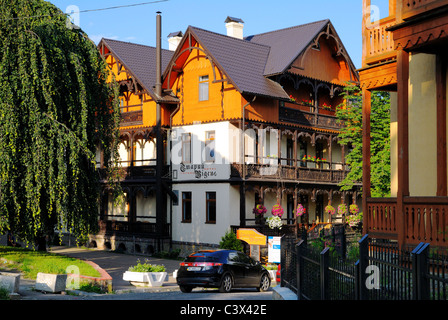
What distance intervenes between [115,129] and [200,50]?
11749mm

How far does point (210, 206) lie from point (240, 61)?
27.7 feet

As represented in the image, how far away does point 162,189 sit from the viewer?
38.9 meters

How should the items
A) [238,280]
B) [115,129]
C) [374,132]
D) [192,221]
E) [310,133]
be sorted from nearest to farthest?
1. [238,280]
2. [115,129]
3. [374,132]
4. [192,221]
5. [310,133]

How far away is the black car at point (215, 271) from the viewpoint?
21.1 metres

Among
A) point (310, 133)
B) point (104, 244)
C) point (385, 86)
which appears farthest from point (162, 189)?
point (385, 86)

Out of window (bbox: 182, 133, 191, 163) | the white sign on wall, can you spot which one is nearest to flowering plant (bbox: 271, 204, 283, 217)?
window (bbox: 182, 133, 191, 163)

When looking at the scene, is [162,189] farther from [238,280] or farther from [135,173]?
[238,280]

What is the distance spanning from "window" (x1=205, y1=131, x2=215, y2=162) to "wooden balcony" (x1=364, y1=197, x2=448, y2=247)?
790 inches

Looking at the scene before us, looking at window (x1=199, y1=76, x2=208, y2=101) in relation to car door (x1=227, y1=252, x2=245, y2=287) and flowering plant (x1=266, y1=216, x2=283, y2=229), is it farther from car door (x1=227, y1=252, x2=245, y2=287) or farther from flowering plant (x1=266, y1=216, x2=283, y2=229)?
car door (x1=227, y1=252, x2=245, y2=287)

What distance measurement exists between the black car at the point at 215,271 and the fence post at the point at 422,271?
13844 millimetres

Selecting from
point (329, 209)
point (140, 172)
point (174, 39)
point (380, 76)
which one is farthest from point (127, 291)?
point (174, 39)

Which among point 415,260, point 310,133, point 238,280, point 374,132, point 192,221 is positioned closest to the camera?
point 415,260

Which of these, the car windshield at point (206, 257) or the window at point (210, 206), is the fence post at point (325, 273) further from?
the window at point (210, 206)

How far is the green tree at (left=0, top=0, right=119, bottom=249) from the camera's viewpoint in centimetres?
2297
